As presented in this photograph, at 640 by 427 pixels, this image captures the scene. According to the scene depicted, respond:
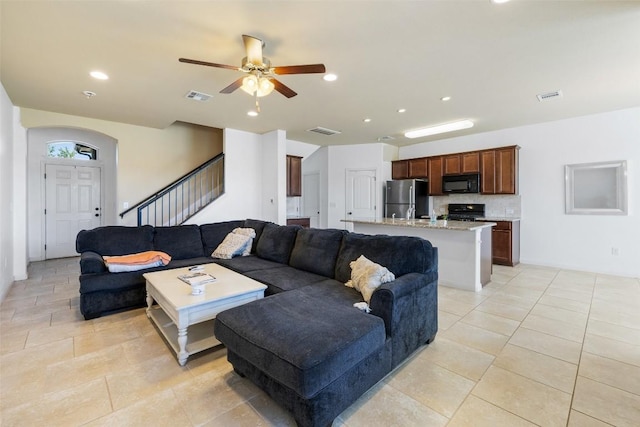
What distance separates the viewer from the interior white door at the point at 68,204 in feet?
Result: 19.0

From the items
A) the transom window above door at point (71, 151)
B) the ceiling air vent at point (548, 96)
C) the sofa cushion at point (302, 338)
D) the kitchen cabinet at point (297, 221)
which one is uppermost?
the ceiling air vent at point (548, 96)

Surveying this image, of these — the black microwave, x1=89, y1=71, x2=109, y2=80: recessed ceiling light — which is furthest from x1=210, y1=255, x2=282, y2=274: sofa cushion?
the black microwave

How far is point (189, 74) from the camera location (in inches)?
124

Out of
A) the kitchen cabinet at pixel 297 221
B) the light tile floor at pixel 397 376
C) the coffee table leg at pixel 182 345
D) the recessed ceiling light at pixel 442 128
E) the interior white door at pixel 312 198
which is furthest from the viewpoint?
the interior white door at pixel 312 198

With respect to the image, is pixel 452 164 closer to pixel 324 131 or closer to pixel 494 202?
pixel 494 202

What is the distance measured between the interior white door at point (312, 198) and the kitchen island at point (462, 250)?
12.1 ft

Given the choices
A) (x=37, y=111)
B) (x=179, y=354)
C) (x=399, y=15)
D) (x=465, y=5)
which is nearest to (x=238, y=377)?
(x=179, y=354)

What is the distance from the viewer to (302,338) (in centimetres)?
153

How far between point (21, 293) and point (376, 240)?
463cm

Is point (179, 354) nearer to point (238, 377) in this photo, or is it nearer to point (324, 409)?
point (238, 377)

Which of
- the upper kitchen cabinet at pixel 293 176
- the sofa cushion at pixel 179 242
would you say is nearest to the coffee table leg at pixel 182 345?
the sofa cushion at pixel 179 242

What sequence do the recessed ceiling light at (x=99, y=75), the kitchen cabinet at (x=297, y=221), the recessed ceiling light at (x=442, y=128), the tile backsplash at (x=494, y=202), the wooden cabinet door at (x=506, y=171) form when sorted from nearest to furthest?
the recessed ceiling light at (x=99, y=75), the recessed ceiling light at (x=442, y=128), the wooden cabinet door at (x=506, y=171), the tile backsplash at (x=494, y=202), the kitchen cabinet at (x=297, y=221)

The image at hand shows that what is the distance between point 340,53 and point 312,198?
543cm

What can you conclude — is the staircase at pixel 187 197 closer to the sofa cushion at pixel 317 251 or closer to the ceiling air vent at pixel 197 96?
the ceiling air vent at pixel 197 96
